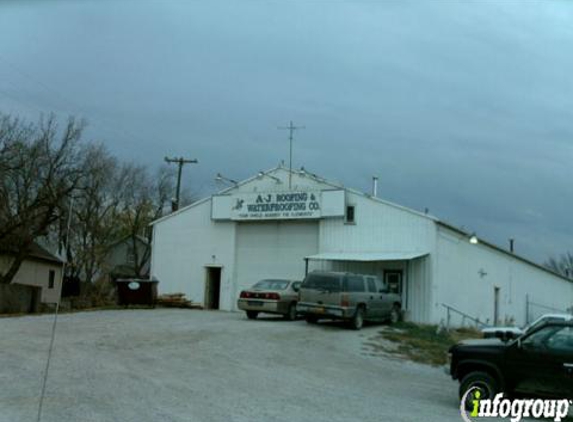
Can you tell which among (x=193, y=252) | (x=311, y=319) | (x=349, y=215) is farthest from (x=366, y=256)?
(x=193, y=252)

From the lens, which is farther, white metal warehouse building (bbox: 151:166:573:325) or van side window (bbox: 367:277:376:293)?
white metal warehouse building (bbox: 151:166:573:325)

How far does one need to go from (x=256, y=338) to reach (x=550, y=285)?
32.1m

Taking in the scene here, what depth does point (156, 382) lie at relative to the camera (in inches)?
484

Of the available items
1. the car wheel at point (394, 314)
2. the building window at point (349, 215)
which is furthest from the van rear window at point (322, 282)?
the building window at point (349, 215)

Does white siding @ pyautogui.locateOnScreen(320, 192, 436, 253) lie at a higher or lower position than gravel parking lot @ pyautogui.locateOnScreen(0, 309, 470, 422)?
higher

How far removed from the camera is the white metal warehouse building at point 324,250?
103 ft

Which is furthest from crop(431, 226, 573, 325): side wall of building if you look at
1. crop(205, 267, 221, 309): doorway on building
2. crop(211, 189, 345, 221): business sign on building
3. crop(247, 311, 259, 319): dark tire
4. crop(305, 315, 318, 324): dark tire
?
crop(205, 267, 221, 309): doorway on building

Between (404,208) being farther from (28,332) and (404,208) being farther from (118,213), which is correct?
(118,213)

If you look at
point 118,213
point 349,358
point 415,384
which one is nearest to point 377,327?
point 349,358

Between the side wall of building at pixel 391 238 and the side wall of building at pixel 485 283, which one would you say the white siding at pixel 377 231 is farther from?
the side wall of building at pixel 485 283

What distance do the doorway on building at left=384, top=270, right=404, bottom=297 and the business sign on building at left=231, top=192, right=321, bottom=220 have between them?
437 cm

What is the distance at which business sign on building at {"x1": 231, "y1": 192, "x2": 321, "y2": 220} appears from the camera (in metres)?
34.2

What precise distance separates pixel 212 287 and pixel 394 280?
33.9 ft

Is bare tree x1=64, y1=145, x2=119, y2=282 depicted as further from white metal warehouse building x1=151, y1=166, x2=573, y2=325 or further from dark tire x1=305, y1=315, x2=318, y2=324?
dark tire x1=305, y1=315, x2=318, y2=324
